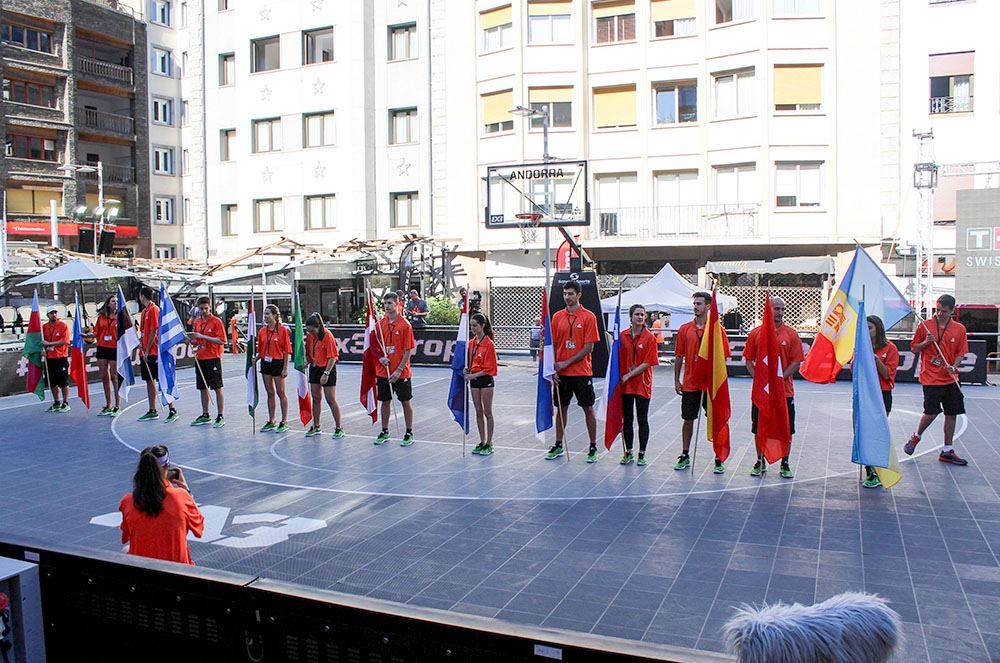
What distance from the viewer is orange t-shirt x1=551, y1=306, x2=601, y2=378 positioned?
1000cm

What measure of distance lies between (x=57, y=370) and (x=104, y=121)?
1393 inches

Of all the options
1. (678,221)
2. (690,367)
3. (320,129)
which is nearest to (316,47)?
(320,129)

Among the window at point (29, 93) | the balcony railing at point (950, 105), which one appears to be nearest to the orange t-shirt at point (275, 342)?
the balcony railing at point (950, 105)

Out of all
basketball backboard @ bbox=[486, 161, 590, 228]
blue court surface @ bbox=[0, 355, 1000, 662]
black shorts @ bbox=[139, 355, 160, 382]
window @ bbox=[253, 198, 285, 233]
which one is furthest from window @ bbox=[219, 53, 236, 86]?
blue court surface @ bbox=[0, 355, 1000, 662]

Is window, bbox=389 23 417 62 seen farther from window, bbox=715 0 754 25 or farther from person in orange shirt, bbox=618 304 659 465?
person in orange shirt, bbox=618 304 659 465

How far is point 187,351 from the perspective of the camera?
22.8 metres

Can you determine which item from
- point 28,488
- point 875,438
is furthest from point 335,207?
point 875,438

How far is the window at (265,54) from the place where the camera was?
35000mm

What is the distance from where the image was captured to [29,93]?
42.8 metres

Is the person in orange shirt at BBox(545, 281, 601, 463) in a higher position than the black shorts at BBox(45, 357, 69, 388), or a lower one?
higher

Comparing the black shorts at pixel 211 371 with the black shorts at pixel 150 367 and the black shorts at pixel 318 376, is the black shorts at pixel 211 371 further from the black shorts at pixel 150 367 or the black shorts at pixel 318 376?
the black shorts at pixel 318 376

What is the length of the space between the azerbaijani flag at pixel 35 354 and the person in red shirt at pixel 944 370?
1506 centimetres

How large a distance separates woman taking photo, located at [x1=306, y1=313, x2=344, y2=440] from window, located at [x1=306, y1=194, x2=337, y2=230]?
22.5 m

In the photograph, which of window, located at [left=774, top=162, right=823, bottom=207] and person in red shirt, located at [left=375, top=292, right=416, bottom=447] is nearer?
person in red shirt, located at [left=375, top=292, right=416, bottom=447]
